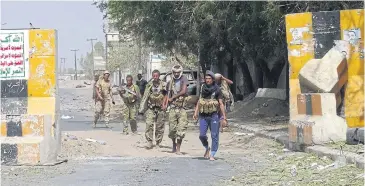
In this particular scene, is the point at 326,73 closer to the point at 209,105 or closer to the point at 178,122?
the point at 209,105

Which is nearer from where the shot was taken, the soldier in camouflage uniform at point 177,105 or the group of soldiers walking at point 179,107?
the group of soldiers walking at point 179,107

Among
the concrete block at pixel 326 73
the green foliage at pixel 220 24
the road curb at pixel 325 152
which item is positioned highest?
the green foliage at pixel 220 24

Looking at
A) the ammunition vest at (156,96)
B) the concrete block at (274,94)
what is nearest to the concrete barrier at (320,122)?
the ammunition vest at (156,96)

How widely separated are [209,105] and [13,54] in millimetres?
3360

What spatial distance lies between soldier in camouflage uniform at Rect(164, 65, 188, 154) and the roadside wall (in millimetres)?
1998

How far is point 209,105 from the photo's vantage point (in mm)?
10617

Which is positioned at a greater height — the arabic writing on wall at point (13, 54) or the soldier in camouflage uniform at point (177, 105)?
the arabic writing on wall at point (13, 54)

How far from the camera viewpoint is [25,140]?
977 cm

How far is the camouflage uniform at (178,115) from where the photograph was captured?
11523 mm

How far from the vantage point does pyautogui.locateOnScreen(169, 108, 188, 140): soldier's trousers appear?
1152 cm

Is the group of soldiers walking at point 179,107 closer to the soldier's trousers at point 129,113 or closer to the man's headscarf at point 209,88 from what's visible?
the man's headscarf at point 209,88

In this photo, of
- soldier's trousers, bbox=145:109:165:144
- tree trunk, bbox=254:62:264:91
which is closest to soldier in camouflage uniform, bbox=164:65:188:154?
soldier's trousers, bbox=145:109:165:144

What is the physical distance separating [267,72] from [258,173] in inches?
613

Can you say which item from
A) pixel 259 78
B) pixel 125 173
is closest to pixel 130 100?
pixel 125 173
